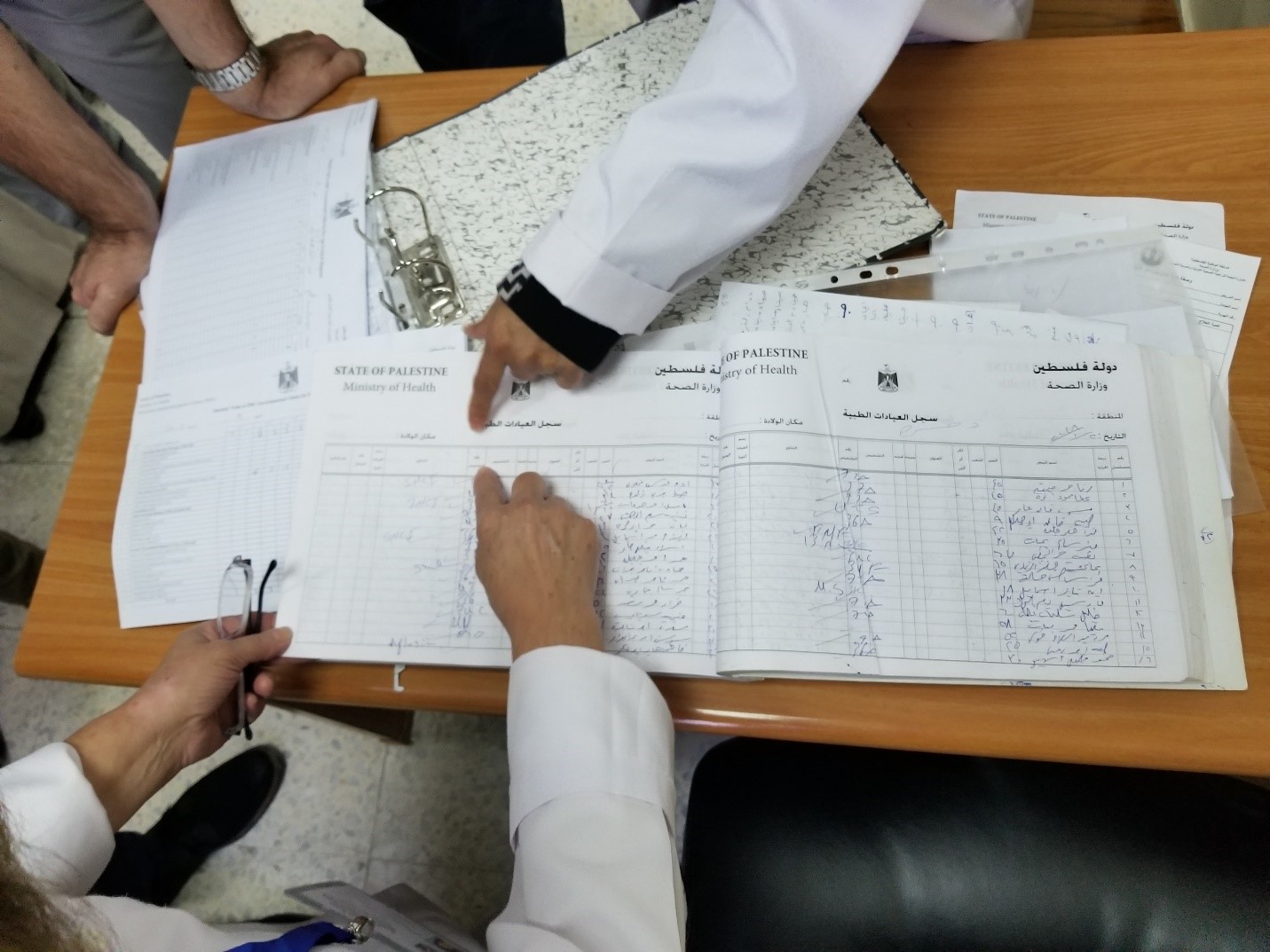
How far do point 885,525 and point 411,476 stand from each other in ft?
1.18

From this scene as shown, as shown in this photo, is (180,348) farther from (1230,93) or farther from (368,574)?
(1230,93)

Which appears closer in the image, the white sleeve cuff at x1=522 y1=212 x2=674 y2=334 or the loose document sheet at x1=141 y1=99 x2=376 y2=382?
the white sleeve cuff at x1=522 y1=212 x2=674 y2=334

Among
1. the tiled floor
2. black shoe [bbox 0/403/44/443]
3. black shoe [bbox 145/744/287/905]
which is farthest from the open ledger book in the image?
black shoe [bbox 0/403/44/443]

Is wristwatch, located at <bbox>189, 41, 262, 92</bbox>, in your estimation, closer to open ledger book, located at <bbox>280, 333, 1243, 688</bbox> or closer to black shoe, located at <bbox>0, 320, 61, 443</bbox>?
open ledger book, located at <bbox>280, 333, 1243, 688</bbox>

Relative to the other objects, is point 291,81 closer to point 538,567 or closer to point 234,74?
point 234,74

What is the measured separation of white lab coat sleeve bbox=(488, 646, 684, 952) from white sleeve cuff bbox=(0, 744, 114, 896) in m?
0.28

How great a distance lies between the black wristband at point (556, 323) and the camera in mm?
542

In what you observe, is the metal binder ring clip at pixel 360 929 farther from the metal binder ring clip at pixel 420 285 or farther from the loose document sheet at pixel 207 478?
the metal binder ring clip at pixel 420 285

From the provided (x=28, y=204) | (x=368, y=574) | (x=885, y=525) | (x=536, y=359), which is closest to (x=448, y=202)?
(x=536, y=359)

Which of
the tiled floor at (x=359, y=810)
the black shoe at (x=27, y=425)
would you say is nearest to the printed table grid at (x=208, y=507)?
the tiled floor at (x=359, y=810)

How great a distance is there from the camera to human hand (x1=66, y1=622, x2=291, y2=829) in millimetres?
545

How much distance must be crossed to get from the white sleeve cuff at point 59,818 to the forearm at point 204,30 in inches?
24.9

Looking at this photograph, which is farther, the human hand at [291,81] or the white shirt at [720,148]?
the human hand at [291,81]

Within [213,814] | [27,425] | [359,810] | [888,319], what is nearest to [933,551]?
[888,319]
